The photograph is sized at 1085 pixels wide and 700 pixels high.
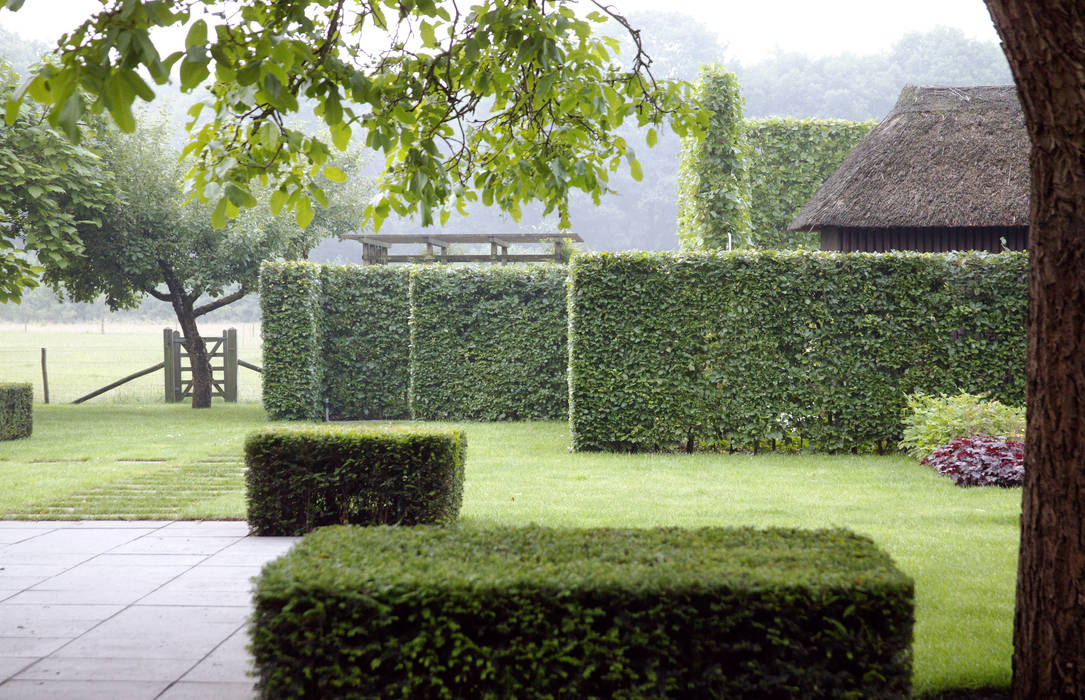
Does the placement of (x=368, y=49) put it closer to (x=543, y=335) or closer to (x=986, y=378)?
(x=986, y=378)

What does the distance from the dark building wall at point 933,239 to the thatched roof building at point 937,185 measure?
0.07 ft

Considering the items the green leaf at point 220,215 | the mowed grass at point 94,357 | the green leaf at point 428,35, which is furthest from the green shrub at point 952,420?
the mowed grass at point 94,357

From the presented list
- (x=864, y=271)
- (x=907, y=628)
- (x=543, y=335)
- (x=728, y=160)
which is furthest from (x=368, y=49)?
(x=728, y=160)

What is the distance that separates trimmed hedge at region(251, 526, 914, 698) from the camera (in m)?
3.00

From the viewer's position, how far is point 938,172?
1788 cm

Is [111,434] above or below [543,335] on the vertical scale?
below

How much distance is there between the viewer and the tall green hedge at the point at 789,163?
23.1m

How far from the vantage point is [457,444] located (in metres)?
7.68

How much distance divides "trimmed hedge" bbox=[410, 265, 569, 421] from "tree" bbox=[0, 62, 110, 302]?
6.58 meters

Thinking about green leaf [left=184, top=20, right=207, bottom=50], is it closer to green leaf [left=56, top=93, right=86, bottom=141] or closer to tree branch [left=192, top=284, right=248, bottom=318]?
green leaf [left=56, top=93, right=86, bottom=141]

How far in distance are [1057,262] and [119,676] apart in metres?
4.52

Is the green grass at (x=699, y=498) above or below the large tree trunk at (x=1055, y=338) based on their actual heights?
below

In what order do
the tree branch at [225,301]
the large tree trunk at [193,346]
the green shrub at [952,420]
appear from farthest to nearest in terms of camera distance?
the tree branch at [225,301] < the large tree trunk at [193,346] < the green shrub at [952,420]

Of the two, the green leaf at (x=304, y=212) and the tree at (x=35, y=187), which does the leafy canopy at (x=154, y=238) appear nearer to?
the tree at (x=35, y=187)
